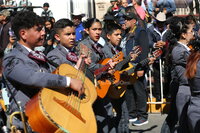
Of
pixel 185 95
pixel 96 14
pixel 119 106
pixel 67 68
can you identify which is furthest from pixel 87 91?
pixel 96 14

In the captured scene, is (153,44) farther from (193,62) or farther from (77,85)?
(77,85)

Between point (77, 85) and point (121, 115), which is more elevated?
point (77, 85)

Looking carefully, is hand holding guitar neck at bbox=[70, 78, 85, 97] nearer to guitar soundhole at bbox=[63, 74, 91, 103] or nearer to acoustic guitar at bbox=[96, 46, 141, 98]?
guitar soundhole at bbox=[63, 74, 91, 103]

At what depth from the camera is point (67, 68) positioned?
4.95 meters

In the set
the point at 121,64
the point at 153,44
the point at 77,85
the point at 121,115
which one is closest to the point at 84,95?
the point at 77,85

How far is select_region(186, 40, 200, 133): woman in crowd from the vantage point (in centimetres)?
534

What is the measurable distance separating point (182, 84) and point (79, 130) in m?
2.27

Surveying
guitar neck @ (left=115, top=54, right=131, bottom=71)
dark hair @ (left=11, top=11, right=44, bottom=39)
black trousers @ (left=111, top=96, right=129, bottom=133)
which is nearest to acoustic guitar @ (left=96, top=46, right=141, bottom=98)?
guitar neck @ (left=115, top=54, right=131, bottom=71)

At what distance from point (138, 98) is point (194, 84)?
4.10 m

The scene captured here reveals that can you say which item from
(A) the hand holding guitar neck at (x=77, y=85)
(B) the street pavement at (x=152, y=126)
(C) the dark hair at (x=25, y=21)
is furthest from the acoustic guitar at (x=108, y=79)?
(C) the dark hair at (x=25, y=21)

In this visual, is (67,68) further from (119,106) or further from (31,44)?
(119,106)

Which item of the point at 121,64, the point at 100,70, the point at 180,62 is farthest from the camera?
the point at 121,64

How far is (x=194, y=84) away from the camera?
17.7 feet

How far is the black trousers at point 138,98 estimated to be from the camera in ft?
30.9
